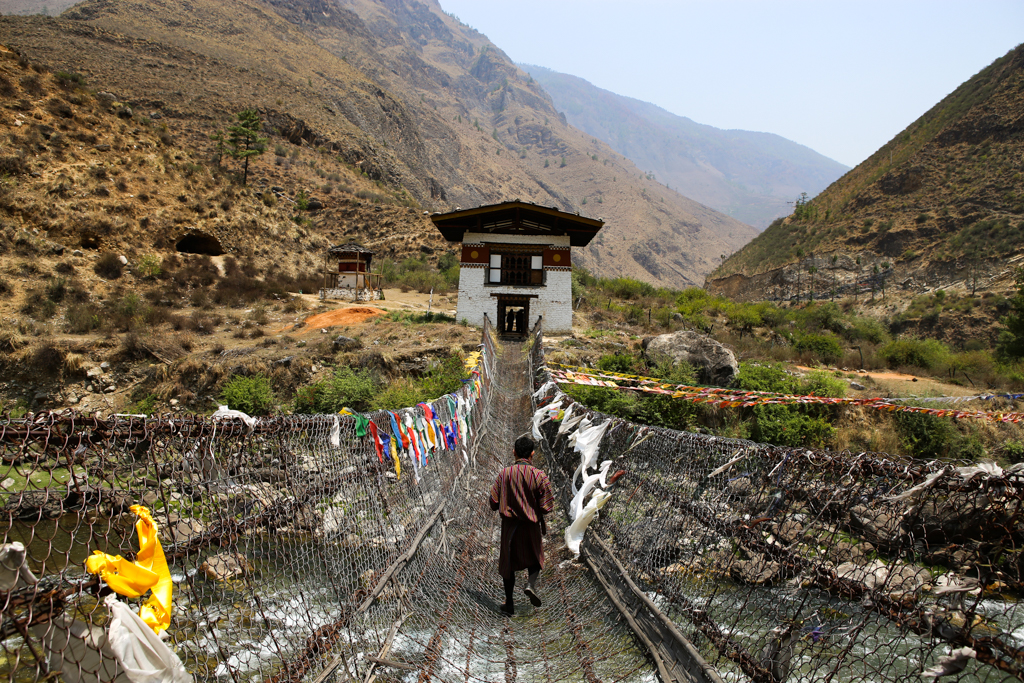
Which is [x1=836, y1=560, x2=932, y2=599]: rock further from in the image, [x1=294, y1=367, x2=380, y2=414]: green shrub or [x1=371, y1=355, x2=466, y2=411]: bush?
[x1=294, y1=367, x2=380, y2=414]: green shrub

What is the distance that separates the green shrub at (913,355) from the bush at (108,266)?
1454 inches

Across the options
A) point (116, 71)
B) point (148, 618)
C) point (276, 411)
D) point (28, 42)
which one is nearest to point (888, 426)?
point (148, 618)

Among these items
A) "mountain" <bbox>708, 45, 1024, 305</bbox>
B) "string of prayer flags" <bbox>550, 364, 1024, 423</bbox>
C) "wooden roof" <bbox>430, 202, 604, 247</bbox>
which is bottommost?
"string of prayer flags" <bbox>550, 364, 1024, 423</bbox>

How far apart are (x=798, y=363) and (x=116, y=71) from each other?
216 ft

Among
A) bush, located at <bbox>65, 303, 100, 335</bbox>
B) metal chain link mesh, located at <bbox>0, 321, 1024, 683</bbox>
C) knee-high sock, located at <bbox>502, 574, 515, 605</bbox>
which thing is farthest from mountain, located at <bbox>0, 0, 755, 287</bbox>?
knee-high sock, located at <bbox>502, 574, 515, 605</bbox>

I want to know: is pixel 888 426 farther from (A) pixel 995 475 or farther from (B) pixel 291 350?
(B) pixel 291 350

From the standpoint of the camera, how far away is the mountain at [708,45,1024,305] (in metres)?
40.7

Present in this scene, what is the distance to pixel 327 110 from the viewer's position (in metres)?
64.0

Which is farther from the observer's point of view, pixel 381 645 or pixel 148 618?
pixel 381 645

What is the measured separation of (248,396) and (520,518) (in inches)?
→ 423

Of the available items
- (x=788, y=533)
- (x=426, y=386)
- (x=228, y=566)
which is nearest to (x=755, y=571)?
(x=788, y=533)

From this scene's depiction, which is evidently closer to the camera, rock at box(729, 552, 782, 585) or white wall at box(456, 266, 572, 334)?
rock at box(729, 552, 782, 585)

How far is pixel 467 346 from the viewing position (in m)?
16.5

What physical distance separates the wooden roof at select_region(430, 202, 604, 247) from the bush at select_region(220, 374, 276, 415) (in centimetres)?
1108
